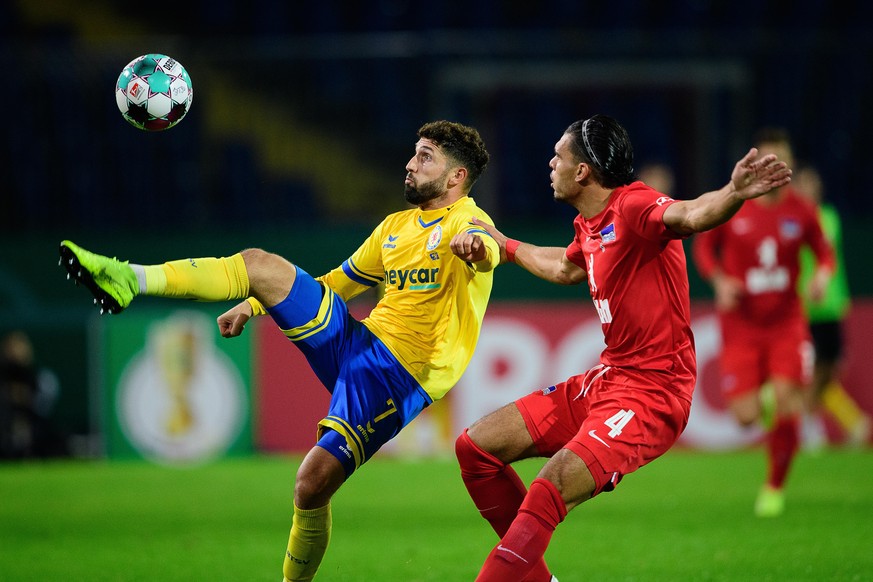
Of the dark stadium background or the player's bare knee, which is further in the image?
the dark stadium background

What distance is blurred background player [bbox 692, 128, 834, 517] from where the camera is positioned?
339 inches

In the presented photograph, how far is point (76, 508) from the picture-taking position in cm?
929

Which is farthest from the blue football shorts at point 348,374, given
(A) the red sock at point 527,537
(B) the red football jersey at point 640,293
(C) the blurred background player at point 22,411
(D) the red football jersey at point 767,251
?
(C) the blurred background player at point 22,411

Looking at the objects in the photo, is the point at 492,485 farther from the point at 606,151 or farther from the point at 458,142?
the point at 458,142

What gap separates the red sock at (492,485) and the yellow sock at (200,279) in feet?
3.96

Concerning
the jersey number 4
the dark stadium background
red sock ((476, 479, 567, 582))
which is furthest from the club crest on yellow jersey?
the dark stadium background

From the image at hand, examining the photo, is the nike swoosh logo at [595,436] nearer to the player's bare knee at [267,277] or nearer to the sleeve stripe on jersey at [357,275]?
the player's bare knee at [267,277]

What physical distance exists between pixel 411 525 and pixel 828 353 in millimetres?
5944

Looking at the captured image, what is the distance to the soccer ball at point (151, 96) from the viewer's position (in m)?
5.81

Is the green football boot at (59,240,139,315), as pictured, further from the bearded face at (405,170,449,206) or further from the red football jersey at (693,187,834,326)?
the red football jersey at (693,187,834,326)

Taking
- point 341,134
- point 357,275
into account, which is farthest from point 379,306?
point 341,134

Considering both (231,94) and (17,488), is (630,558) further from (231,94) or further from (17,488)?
(231,94)

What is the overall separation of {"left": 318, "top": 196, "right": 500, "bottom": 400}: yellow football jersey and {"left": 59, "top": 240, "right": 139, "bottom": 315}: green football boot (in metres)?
1.34

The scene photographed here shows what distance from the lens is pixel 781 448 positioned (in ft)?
27.9
